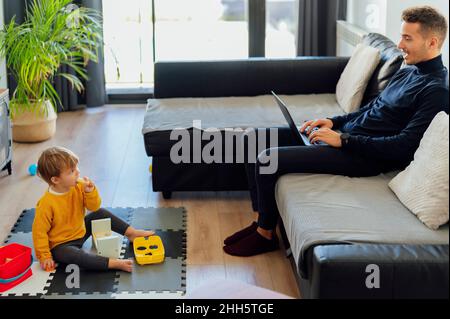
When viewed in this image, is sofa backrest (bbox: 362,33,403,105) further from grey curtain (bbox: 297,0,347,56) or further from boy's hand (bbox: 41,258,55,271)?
boy's hand (bbox: 41,258,55,271)

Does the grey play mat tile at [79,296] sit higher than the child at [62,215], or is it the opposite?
the child at [62,215]

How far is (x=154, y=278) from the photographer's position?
316 cm

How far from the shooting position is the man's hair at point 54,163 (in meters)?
3.13

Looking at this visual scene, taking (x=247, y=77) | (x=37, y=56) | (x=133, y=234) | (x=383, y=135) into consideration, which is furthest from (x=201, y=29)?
(x=383, y=135)

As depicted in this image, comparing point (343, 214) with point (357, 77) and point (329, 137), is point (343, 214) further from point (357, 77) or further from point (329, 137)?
point (357, 77)

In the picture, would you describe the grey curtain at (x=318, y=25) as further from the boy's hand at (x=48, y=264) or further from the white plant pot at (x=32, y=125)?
the boy's hand at (x=48, y=264)

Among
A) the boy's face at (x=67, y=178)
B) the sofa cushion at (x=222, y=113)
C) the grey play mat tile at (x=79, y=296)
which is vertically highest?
the sofa cushion at (x=222, y=113)

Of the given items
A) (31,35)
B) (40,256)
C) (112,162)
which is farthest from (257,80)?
(40,256)

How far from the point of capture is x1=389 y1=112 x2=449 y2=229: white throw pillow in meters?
2.62

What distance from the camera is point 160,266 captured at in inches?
129

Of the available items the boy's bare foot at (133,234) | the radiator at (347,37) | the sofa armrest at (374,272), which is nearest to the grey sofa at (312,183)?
the sofa armrest at (374,272)

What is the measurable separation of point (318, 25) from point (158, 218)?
8.57 ft

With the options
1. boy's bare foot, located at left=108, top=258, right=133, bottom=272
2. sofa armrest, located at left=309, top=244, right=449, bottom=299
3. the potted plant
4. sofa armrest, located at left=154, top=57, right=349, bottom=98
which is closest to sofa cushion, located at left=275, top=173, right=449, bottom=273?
sofa armrest, located at left=309, top=244, right=449, bottom=299
